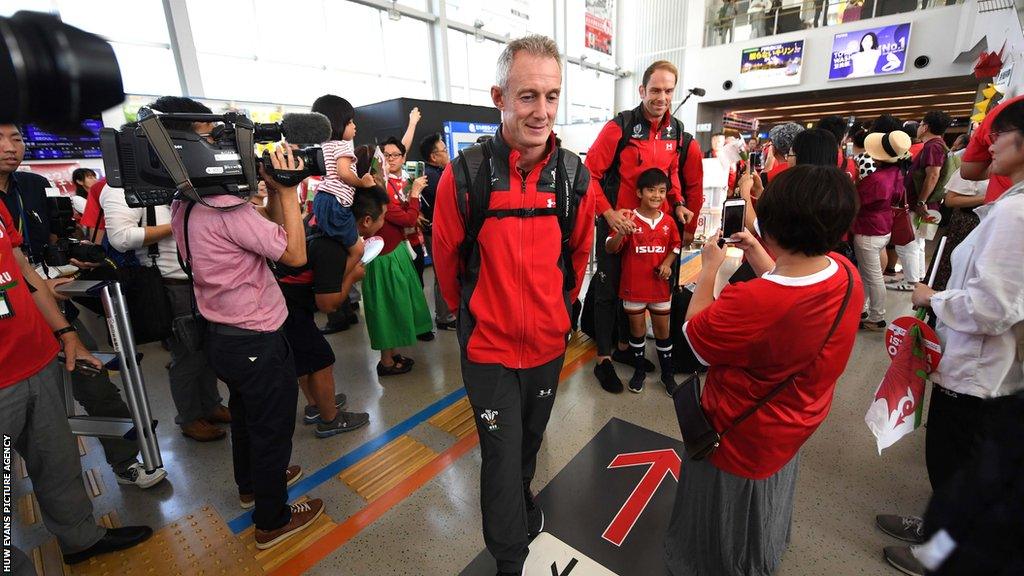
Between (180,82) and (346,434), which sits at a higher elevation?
(180,82)

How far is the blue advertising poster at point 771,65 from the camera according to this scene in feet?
37.8

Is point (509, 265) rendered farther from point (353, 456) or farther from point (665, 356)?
point (665, 356)

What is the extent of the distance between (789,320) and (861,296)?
242mm

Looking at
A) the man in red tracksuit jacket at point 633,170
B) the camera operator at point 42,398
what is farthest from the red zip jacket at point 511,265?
the camera operator at point 42,398

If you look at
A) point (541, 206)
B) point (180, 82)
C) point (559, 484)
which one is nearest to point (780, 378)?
point (541, 206)

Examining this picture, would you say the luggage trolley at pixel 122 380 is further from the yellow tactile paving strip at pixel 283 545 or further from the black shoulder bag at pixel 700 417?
the black shoulder bag at pixel 700 417

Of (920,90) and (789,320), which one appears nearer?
(789,320)

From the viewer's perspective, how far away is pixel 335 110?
231 centimetres

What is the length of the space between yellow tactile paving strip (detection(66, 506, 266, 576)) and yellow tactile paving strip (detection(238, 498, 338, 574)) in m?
0.02

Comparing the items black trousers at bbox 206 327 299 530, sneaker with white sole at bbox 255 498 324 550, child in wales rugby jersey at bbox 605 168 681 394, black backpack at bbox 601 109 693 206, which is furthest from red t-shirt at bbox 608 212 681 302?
sneaker with white sole at bbox 255 498 324 550

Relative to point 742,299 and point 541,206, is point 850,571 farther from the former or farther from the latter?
point 541,206

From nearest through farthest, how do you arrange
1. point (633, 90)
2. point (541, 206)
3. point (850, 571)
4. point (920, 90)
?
1. point (541, 206)
2. point (850, 571)
3. point (920, 90)
4. point (633, 90)

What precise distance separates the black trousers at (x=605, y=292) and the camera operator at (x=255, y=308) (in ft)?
6.54

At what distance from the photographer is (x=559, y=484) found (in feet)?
7.00
